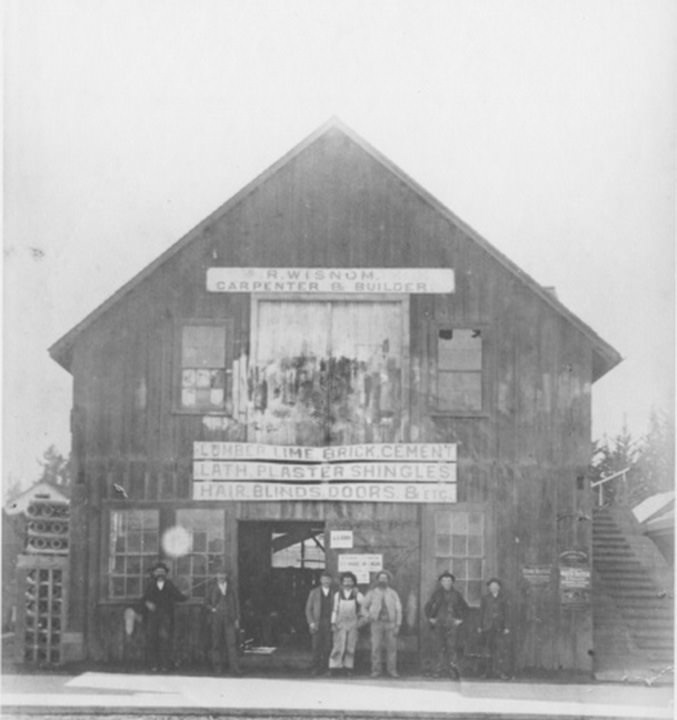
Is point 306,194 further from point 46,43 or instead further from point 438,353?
point 46,43

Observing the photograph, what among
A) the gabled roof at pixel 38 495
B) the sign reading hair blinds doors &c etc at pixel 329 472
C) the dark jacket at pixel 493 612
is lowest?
the dark jacket at pixel 493 612

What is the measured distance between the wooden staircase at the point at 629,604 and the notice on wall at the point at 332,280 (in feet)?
19.1

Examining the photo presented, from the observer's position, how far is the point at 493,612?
20.9m

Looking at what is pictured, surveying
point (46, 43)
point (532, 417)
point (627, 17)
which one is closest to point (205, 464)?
point (532, 417)

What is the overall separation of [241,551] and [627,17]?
1184 cm

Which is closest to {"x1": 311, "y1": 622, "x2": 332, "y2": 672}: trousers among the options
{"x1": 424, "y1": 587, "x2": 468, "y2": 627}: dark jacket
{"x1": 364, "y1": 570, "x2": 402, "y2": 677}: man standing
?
{"x1": 364, "y1": 570, "x2": 402, "y2": 677}: man standing

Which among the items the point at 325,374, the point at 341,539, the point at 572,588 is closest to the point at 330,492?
the point at 341,539

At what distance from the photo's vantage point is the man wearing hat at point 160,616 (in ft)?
68.9

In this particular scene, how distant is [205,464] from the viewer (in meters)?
21.5

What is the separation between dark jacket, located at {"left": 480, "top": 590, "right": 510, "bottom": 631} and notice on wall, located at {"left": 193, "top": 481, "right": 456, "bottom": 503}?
63.6 inches

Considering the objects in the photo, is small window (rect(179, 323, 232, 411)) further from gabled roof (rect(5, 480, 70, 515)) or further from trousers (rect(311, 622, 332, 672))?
trousers (rect(311, 622, 332, 672))

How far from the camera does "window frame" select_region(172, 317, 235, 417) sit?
70.9 ft

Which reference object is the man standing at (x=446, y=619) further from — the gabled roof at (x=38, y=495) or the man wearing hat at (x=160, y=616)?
the gabled roof at (x=38, y=495)

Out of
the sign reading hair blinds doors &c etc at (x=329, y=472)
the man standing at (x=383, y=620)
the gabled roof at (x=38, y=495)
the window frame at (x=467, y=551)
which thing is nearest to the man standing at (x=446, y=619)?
the window frame at (x=467, y=551)
